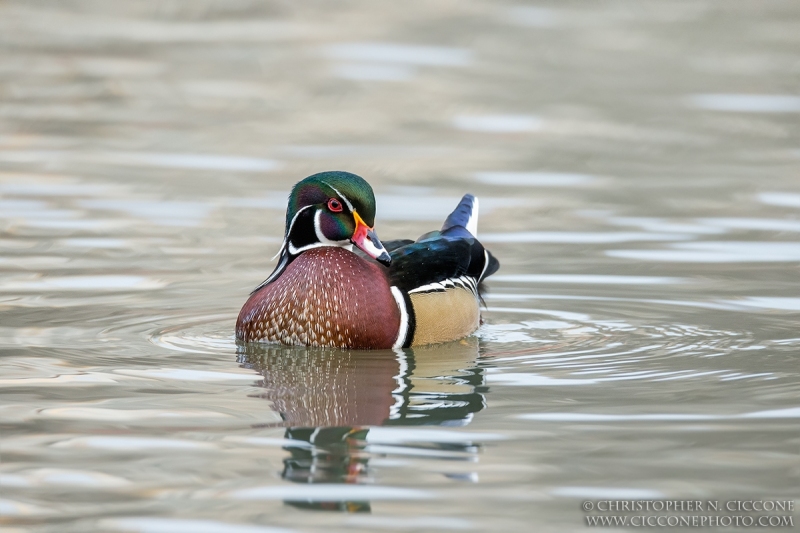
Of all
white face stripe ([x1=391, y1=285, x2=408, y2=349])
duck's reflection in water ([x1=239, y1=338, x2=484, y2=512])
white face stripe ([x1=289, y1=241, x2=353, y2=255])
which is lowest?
duck's reflection in water ([x1=239, y1=338, x2=484, y2=512])

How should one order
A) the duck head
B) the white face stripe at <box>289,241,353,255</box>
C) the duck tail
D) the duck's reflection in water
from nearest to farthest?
the duck's reflection in water, the duck head, the white face stripe at <box>289,241,353,255</box>, the duck tail

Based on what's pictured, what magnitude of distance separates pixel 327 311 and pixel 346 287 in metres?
0.18

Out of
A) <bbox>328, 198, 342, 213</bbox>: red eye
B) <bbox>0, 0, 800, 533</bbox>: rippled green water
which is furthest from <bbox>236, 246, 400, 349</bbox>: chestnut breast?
<bbox>328, 198, 342, 213</bbox>: red eye

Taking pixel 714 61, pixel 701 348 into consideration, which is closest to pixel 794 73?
pixel 714 61

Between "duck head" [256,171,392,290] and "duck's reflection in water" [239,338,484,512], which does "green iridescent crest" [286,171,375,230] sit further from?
"duck's reflection in water" [239,338,484,512]

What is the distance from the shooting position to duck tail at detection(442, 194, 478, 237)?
9.70 metres

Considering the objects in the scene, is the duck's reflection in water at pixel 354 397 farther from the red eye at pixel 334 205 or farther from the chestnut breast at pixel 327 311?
the red eye at pixel 334 205

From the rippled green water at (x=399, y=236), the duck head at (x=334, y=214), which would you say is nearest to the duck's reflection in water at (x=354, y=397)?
the rippled green water at (x=399, y=236)

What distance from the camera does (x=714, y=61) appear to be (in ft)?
61.8

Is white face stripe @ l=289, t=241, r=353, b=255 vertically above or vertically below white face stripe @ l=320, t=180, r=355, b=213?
below

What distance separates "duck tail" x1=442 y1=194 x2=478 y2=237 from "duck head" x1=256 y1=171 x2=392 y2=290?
132 centimetres

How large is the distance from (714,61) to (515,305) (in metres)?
10.3

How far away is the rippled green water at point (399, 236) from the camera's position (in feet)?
19.0

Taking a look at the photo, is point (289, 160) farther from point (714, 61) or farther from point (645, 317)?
point (714, 61)
